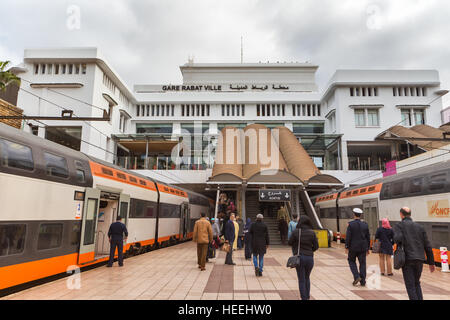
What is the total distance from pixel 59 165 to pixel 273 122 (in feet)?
105

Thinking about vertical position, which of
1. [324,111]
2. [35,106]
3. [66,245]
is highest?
[324,111]

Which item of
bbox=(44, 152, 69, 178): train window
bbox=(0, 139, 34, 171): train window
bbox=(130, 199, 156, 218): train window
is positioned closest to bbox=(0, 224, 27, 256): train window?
bbox=(0, 139, 34, 171): train window

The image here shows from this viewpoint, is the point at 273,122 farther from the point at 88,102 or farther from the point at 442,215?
the point at 442,215

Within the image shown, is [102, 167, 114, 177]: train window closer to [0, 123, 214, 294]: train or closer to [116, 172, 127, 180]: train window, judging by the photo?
[0, 123, 214, 294]: train

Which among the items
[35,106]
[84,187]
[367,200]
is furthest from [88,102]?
[367,200]

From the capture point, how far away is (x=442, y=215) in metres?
9.27

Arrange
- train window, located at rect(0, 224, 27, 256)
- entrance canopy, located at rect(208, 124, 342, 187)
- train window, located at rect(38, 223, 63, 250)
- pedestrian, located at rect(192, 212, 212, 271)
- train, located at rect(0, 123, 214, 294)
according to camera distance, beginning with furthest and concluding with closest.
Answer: entrance canopy, located at rect(208, 124, 342, 187) < pedestrian, located at rect(192, 212, 212, 271) < train window, located at rect(38, 223, 63, 250) < train, located at rect(0, 123, 214, 294) < train window, located at rect(0, 224, 27, 256)

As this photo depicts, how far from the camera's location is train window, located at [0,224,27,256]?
18.4 ft

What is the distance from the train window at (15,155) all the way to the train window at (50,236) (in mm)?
1438

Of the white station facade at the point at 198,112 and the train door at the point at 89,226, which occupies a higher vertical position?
the white station facade at the point at 198,112

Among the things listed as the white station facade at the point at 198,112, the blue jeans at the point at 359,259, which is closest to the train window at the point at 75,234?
the blue jeans at the point at 359,259

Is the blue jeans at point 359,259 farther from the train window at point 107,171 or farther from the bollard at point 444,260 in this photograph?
the train window at point 107,171

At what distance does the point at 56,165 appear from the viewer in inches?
286

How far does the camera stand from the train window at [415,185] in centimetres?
1043
